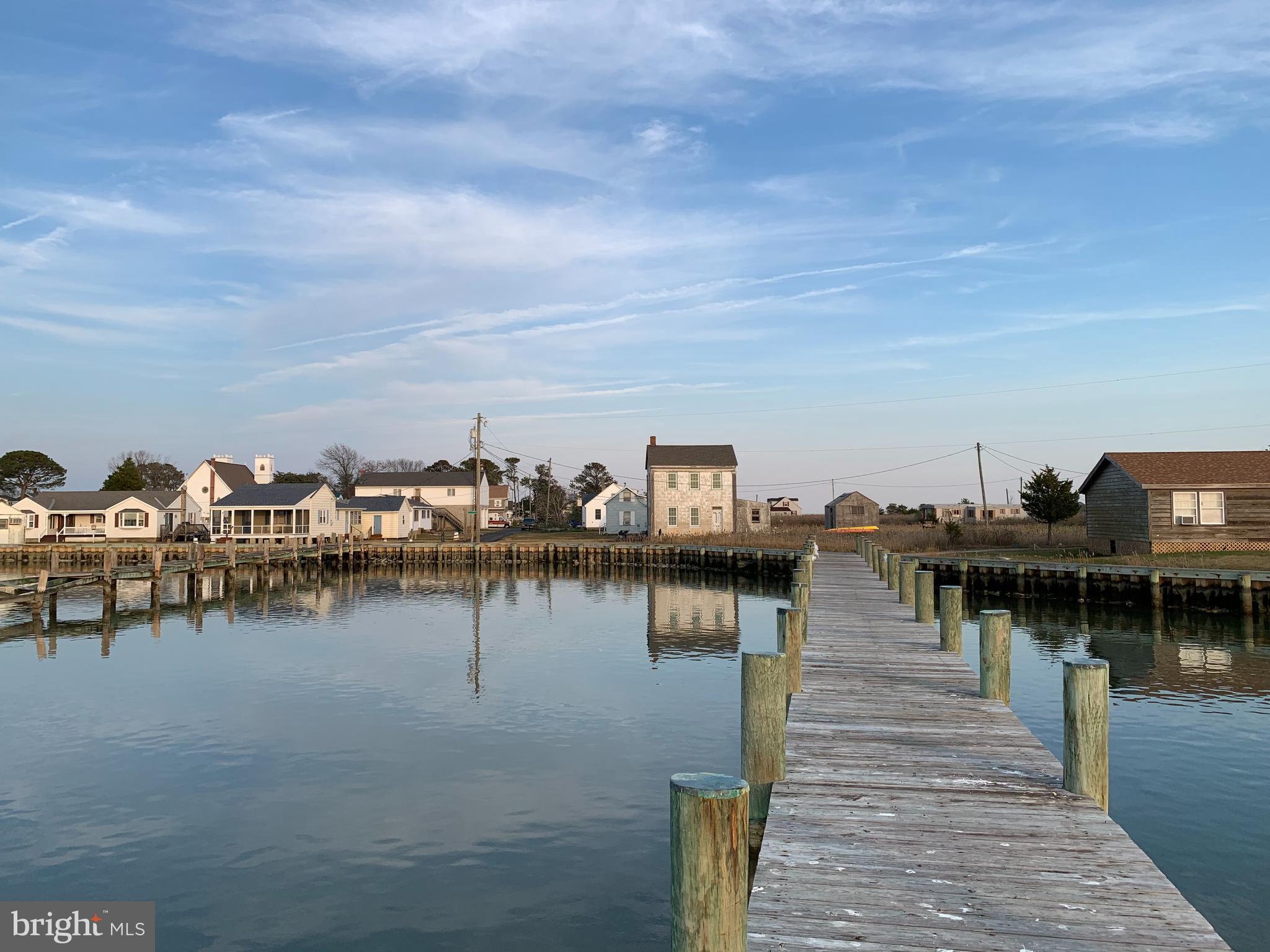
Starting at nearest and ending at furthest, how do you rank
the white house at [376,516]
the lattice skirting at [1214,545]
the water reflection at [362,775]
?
the water reflection at [362,775] < the lattice skirting at [1214,545] < the white house at [376,516]

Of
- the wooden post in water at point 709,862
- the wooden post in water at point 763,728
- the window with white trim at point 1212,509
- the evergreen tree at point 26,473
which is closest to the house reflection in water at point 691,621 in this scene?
the wooden post in water at point 763,728

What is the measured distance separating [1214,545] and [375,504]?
64749 millimetres

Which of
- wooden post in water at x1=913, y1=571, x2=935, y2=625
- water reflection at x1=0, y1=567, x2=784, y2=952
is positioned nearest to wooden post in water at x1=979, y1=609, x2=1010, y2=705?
water reflection at x1=0, y1=567, x2=784, y2=952

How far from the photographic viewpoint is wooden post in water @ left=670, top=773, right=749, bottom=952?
447cm

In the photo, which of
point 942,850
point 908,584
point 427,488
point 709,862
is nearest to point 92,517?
point 427,488

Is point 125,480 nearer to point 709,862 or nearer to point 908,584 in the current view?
point 908,584

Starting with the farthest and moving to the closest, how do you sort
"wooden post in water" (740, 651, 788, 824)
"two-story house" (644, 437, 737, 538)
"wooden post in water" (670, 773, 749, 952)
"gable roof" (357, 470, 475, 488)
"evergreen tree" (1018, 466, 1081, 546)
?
"gable roof" (357, 470, 475, 488) → "two-story house" (644, 437, 737, 538) → "evergreen tree" (1018, 466, 1081, 546) → "wooden post in water" (740, 651, 788, 824) → "wooden post in water" (670, 773, 749, 952)

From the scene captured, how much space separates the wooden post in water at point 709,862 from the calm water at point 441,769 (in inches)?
183

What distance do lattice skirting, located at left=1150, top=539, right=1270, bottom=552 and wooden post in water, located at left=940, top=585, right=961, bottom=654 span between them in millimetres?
30641

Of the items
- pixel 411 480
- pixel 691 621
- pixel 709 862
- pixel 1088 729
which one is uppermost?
pixel 411 480

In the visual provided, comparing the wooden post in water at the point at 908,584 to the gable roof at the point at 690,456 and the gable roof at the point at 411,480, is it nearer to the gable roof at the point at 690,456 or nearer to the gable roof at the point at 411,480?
the gable roof at the point at 690,456

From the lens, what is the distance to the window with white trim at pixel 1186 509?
39.6 metres

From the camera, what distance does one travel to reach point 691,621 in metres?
33.2

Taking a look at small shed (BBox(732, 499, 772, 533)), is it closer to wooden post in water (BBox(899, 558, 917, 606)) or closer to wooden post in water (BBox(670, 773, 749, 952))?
wooden post in water (BBox(899, 558, 917, 606))
